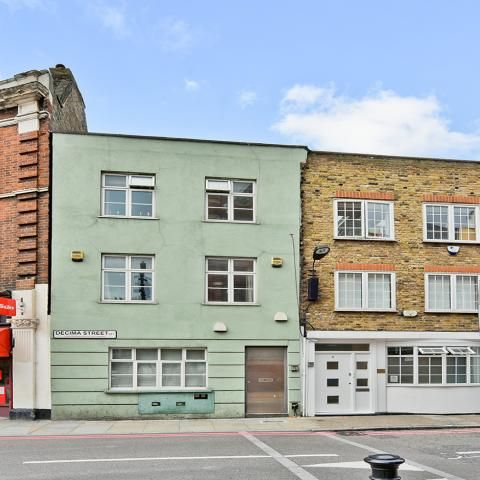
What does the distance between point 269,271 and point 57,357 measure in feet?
22.0

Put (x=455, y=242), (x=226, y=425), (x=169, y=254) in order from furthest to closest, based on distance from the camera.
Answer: (x=455, y=242)
(x=169, y=254)
(x=226, y=425)

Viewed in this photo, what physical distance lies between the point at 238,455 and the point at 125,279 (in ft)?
25.9

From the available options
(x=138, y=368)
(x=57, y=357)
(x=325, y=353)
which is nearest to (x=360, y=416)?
(x=325, y=353)

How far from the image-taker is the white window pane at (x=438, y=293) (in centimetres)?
1989

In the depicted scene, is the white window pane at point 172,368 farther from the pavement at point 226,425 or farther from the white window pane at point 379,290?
the white window pane at point 379,290

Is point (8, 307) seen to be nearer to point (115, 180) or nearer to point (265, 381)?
point (115, 180)

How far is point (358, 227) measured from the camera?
65.2ft

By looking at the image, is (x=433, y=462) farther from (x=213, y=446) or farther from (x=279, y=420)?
(x=279, y=420)

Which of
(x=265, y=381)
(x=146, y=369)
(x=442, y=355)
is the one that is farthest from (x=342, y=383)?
(x=146, y=369)

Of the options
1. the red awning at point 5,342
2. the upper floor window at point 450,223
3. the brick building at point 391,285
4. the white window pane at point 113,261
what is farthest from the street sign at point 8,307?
the upper floor window at point 450,223

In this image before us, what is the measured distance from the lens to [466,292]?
20.1m

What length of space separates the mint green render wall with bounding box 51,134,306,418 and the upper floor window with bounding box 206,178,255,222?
26cm

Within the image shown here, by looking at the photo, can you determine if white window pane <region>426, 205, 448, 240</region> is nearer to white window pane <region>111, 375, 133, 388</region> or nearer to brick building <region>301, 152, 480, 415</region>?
brick building <region>301, 152, 480, 415</region>

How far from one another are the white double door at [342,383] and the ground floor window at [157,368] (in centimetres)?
356
